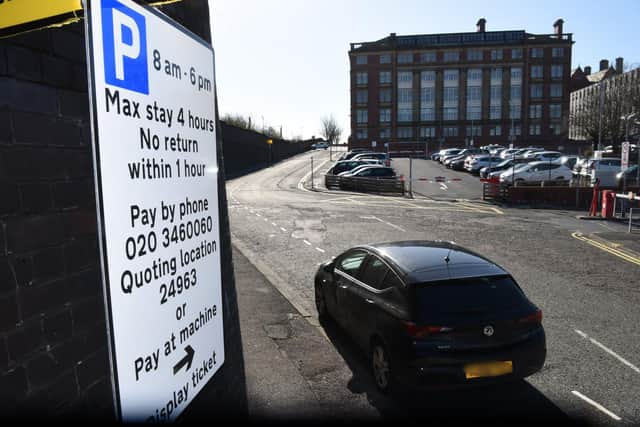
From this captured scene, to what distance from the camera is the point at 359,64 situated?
81500 mm

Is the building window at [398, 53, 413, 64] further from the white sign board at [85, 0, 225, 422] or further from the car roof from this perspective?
the white sign board at [85, 0, 225, 422]

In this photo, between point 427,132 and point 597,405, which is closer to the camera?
point 597,405

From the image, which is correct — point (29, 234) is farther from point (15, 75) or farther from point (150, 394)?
point (150, 394)

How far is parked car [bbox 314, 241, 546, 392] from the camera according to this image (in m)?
4.97

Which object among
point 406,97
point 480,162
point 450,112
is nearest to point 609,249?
point 480,162

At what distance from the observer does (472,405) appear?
5.24 m

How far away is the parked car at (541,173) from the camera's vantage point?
3017cm

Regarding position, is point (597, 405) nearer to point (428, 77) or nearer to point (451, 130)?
point (451, 130)

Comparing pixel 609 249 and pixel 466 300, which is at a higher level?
pixel 466 300

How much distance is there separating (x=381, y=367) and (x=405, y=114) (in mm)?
79755

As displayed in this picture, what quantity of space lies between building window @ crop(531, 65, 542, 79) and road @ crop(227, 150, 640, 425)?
6101 cm

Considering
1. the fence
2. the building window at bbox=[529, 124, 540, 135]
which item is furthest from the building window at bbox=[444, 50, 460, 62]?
the fence

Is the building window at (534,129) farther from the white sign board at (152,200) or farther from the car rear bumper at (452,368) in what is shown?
the white sign board at (152,200)

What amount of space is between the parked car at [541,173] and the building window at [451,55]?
5507 centimetres
